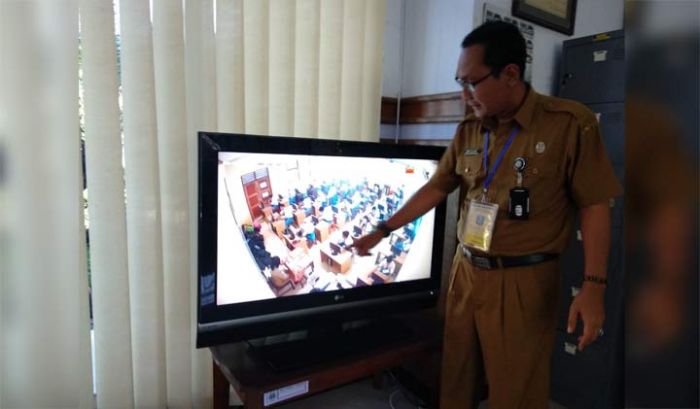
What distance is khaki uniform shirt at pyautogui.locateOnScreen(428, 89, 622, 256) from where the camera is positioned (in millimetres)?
1144

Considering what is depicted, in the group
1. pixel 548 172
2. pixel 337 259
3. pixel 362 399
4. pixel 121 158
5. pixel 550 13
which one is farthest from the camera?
pixel 550 13

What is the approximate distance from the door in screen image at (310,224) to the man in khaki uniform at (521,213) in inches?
10.2

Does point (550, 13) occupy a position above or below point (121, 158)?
above

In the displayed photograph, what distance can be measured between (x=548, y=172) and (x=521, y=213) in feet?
0.45

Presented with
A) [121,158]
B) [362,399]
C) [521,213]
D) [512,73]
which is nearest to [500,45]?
[512,73]

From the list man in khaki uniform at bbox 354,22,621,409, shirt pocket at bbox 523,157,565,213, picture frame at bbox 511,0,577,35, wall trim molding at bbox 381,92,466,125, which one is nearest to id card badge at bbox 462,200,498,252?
man in khaki uniform at bbox 354,22,621,409

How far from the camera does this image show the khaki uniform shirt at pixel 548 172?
114 centimetres

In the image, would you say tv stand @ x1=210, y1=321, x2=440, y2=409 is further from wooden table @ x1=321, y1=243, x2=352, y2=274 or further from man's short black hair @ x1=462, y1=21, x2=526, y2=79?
man's short black hair @ x1=462, y1=21, x2=526, y2=79

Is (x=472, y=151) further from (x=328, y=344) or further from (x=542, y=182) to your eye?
(x=328, y=344)

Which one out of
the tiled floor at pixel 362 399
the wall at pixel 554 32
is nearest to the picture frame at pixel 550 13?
the wall at pixel 554 32

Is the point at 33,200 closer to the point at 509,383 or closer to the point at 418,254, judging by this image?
the point at 418,254

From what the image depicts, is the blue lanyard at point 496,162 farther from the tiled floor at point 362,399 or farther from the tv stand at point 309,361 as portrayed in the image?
the tiled floor at point 362,399

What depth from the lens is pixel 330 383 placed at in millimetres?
1242

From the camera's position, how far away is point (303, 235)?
4.41ft
